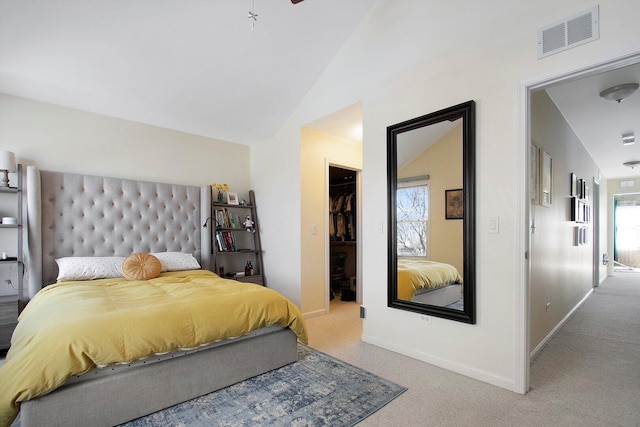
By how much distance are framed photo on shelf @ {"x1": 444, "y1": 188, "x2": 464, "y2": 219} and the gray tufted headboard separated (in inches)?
119

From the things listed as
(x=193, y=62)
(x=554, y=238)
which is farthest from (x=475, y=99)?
(x=193, y=62)

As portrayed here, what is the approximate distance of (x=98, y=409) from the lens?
183cm

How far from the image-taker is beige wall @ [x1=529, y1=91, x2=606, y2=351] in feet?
9.84

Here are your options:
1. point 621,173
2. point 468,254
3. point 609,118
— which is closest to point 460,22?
point 468,254

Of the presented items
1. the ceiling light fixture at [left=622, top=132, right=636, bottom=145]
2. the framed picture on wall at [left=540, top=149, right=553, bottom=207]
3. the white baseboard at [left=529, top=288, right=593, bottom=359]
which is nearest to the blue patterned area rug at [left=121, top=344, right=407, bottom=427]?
the white baseboard at [left=529, top=288, right=593, bottom=359]

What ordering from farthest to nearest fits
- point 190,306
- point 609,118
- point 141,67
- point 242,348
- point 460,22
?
point 609,118 < point 141,67 < point 460,22 < point 242,348 < point 190,306

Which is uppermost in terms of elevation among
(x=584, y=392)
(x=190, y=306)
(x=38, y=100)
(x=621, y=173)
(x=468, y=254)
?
(x=38, y=100)

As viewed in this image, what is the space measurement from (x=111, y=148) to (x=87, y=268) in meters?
1.50

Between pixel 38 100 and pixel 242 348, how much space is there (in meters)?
3.45

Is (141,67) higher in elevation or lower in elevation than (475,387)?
higher

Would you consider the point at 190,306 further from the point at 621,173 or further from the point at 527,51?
the point at 621,173

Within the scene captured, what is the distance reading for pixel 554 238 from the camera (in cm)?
357

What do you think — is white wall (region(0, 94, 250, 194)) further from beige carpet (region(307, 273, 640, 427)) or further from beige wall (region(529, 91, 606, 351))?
beige wall (region(529, 91, 606, 351))

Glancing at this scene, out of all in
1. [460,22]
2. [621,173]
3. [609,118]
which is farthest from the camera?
[621,173]
